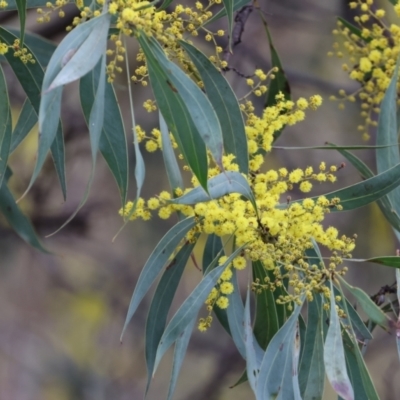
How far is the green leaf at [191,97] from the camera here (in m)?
0.58

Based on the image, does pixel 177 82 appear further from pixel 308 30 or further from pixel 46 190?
pixel 308 30

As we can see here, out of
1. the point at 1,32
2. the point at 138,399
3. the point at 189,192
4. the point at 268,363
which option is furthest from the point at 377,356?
the point at 1,32

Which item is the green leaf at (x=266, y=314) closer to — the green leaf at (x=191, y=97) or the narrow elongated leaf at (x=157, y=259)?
the narrow elongated leaf at (x=157, y=259)

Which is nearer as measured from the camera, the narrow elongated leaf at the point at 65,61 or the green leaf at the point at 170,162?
the narrow elongated leaf at the point at 65,61

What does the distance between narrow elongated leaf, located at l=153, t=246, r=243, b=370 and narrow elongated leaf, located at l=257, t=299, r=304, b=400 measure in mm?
96

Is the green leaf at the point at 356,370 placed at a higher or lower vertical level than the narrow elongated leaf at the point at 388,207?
lower

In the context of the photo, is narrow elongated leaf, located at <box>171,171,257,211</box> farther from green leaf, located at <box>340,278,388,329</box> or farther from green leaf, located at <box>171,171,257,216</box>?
green leaf, located at <box>340,278,388,329</box>

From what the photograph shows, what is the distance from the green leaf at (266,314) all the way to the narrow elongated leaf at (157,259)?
0.40 feet

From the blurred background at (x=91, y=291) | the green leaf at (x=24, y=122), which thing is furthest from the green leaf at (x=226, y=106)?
the blurred background at (x=91, y=291)

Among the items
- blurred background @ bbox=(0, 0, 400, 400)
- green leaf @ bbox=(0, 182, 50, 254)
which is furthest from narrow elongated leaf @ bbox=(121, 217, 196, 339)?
blurred background @ bbox=(0, 0, 400, 400)

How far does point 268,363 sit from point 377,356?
858mm

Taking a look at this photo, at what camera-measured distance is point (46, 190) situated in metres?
1.40

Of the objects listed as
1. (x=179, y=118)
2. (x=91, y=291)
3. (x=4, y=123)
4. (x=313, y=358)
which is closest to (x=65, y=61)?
(x=179, y=118)

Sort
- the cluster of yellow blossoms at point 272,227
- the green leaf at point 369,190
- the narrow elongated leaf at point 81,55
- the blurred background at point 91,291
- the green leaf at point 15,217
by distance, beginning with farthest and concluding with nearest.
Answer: the blurred background at point 91,291 → the green leaf at point 15,217 → the green leaf at point 369,190 → the cluster of yellow blossoms at point 272,227 → the narrow elongated leaf at point 81,55
